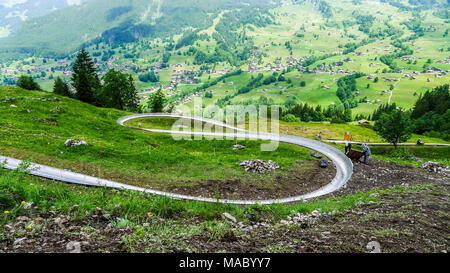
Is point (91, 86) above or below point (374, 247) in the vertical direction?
above

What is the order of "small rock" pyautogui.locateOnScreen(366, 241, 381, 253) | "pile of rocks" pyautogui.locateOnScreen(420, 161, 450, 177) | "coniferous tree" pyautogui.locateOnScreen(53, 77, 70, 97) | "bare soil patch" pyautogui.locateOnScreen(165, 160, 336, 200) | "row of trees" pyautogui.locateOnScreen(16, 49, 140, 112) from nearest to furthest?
"small rock" pyautogui.locateOnScreen(366, 241, 381, 253) < "bare soil patch" pyautogui.locateOnScreen(165, 160, 336, 200) < "pile of rocks" pyautogui.locateOnScreen(420, 161, 450, 177) < "row of trees" pyautogui.locateOnScreen(16, 49, 140, 112) < "coniferous tree" pyautogui.locateOnScreen(53, 77, 70, 97)

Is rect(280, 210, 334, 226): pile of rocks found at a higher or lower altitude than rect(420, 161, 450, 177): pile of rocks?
higher

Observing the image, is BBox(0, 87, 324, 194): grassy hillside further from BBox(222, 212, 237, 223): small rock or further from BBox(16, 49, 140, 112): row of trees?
BBox(16, 49, 140, 112): row of trees

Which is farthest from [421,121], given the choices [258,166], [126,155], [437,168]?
[126,155]

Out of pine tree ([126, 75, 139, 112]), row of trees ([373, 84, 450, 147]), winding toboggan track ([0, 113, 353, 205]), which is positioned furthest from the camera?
pine tree ([126, 75, 139, 112])

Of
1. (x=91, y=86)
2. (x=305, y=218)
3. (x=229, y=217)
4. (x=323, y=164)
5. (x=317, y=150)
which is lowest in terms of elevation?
(x=317, y=150)

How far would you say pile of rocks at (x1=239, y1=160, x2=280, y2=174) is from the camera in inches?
989

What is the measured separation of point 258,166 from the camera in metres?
25.5

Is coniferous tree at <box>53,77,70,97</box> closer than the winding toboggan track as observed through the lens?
No

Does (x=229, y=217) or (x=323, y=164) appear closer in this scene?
(x=229, y=217)

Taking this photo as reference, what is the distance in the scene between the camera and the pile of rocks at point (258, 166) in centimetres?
2512

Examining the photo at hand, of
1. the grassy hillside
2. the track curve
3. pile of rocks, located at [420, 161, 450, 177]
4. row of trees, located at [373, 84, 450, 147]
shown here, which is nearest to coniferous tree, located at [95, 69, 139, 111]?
the track curve

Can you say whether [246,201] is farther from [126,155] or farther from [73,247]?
[126,155]
